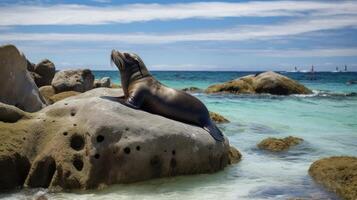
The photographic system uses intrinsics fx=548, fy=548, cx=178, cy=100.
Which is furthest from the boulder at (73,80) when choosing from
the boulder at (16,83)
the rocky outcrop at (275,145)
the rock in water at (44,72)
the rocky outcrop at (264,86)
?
the rocky outcrop at (264,86)

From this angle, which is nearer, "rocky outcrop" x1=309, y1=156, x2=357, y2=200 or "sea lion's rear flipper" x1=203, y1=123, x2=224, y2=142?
"rocky outcrop" x1=309, y1=156, x2=357, y2=200

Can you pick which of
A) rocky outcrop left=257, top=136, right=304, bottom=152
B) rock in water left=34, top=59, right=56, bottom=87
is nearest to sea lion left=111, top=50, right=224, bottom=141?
rocky outcrop left=257, top=136, right=304, bottom=152

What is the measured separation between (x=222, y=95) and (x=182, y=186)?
23.9m

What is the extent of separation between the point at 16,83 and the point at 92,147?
4.35 meters

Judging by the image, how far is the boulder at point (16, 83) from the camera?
36.2 feet

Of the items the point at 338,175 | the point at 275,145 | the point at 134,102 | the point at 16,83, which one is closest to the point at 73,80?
the point at 16,83

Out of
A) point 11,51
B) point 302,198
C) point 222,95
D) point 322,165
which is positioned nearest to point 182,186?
point 302,198

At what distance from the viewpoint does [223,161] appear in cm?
935

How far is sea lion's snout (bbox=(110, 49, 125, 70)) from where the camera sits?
994 centimetres

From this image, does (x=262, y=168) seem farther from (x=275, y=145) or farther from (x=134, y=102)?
(x=134, y=102)

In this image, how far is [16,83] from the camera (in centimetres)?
1143

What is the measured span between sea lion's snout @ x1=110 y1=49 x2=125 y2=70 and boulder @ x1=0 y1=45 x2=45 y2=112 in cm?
243

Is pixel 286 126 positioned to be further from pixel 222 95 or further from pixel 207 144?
pixel 222 95

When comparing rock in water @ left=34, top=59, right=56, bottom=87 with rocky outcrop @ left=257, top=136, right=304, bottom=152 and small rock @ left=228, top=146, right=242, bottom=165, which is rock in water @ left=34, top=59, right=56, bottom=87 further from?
small rock @ left=228, top=146, right=242, bottom=165
